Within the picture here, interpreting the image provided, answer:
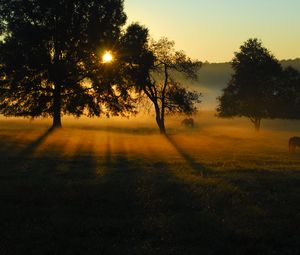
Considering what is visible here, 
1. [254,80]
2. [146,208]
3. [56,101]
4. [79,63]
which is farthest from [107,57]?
[146,208]

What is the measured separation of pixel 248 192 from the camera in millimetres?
19719

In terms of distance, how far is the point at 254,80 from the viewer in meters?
79.5

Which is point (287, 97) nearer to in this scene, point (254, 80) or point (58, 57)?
point (254, 80)

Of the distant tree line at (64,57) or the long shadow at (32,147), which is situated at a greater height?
the distant tree line at (64,57)

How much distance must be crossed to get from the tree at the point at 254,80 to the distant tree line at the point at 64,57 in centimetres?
2474

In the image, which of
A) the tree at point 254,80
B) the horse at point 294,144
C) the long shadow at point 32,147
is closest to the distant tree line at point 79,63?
the long shadow at point 32,147

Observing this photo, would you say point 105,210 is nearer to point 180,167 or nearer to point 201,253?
point 201,253

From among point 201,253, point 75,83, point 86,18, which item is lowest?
point 201,253

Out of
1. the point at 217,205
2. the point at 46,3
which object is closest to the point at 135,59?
the point at 46,3

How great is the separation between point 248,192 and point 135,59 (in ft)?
143

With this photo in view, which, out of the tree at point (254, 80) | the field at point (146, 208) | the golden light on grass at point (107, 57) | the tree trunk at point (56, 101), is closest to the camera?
the field at point (146, 208)

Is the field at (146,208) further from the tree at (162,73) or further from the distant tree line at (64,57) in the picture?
the tree at (162,73)

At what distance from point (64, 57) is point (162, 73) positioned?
14189 millimetres

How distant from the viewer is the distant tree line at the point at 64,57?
5256cm
